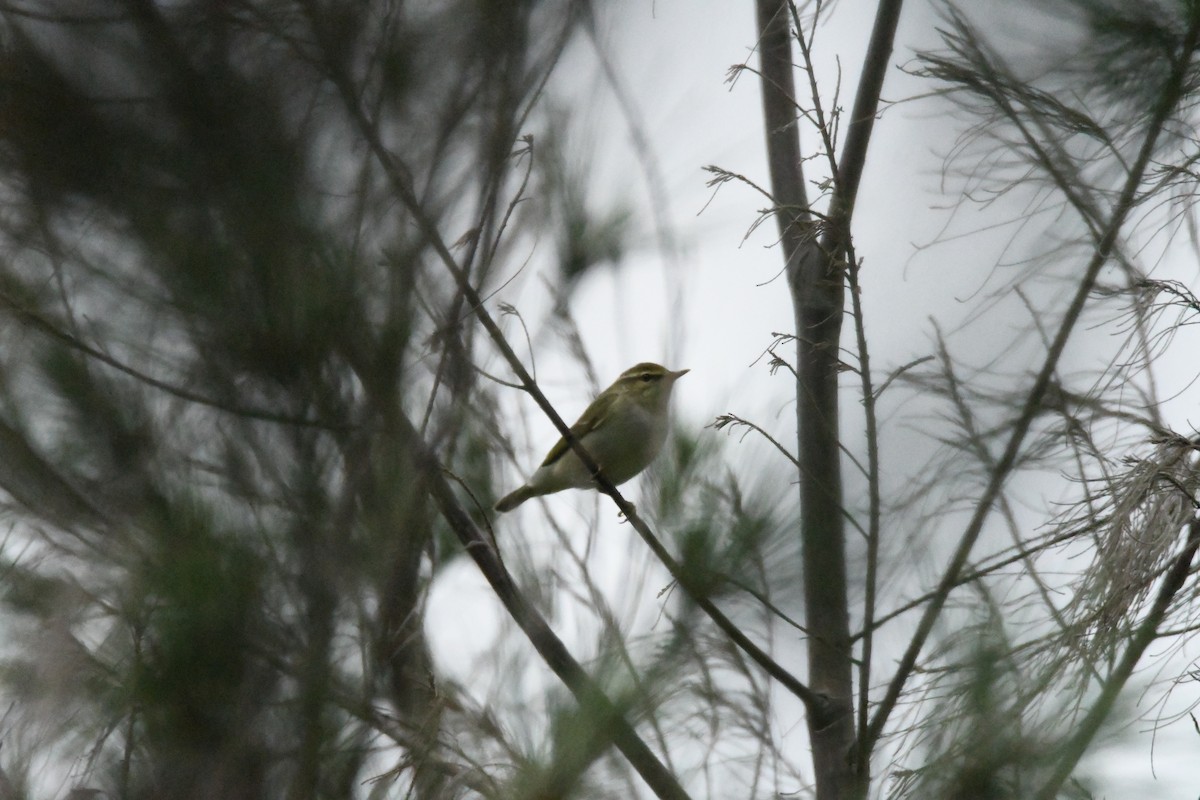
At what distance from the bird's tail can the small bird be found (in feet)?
1.77

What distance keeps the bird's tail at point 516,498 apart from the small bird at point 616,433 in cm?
54

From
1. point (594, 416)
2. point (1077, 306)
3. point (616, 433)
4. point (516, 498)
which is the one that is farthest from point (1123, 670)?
point (594, 416)

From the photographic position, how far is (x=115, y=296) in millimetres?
1146

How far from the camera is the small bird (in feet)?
12.8

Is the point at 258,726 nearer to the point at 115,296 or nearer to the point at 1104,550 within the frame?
the point at 115,296

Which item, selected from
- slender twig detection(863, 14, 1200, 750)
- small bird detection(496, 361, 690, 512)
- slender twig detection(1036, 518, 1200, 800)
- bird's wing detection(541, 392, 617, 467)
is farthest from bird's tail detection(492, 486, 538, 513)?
slender twig detection(1036, 518, 1200, 800)

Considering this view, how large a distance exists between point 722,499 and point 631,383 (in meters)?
2.56

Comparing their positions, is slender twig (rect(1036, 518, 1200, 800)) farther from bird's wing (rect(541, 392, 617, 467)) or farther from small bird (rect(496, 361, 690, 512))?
bird's wing (rect(541, 392, 617, 467))

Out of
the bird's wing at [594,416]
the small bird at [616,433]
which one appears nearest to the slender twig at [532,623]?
the small bird at [616,433]

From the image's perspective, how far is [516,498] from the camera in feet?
10.3

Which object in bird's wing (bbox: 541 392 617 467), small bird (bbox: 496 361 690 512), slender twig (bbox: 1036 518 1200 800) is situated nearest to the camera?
slender twig (bbox: 1036 518 1200 800)

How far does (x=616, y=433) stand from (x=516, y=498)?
928 mm

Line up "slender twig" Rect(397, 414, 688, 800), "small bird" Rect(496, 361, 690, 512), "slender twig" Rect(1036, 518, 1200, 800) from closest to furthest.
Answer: "slender twig" Rect(1036, 518, 1200, 800) < "slender twig" Rect(397, 414, 688, 800) < "small bird" Rect(496, 361, 690, 512)

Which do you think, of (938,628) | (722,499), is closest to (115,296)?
(722,499)
